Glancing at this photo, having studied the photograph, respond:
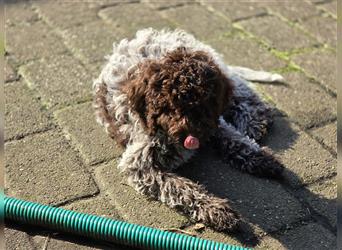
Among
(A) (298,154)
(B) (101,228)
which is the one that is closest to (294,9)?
(A) (298,154)

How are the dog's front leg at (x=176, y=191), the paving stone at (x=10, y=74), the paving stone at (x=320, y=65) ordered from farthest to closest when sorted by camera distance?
the paving stone at (x=320, y=65) < the paving stone at (x=10, y=74) < the dog's front leg at (x=176, y=191)

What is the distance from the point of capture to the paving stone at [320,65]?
587 cm

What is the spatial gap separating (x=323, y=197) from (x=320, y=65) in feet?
6.93

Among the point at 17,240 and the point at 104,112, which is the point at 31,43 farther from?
the point at 17,240

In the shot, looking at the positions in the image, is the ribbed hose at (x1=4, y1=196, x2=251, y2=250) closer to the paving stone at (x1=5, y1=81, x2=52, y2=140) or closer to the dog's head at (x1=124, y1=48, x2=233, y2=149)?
the dog's head at (x1=124, y1=48, x2=233, y2=149)

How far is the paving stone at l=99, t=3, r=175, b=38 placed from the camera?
22.2 ft

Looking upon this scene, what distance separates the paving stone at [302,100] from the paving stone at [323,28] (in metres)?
0.93

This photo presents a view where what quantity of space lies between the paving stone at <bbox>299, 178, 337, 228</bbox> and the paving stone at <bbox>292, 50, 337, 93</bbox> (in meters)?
1.49

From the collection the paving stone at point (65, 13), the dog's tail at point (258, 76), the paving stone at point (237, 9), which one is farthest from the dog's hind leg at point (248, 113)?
the paving stone at point (65, 13)

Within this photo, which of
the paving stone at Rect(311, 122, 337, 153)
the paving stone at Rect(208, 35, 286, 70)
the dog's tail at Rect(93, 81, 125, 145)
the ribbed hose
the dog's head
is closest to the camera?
the ribbed hose

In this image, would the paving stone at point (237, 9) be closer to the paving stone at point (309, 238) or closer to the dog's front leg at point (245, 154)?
the dog's front leg at point (245, 154)

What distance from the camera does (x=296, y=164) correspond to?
4758mm

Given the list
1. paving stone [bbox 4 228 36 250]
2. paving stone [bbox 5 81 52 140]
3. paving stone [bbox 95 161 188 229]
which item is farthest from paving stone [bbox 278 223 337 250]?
paving stone [bbox 5 81 52 140]

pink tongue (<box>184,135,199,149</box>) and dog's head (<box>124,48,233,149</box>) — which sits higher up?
dog's head (<box>124,48,233,149</box>)
